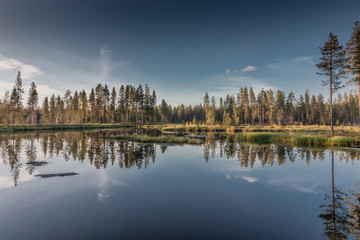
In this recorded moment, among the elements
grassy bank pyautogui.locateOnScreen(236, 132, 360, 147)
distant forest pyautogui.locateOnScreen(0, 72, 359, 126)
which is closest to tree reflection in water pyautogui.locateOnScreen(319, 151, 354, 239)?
grassy bank pyautogui.locateOnScreen(236, 132, 360, 147)

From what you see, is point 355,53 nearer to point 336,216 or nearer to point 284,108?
point 336,216

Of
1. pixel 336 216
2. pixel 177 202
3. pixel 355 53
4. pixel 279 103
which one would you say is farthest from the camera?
pixel 279 103

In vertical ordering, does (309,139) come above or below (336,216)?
above

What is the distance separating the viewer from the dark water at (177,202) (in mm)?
5766

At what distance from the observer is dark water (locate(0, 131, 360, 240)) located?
18.9 ft

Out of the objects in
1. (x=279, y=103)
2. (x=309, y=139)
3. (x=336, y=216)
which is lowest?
(x=336, y=216)

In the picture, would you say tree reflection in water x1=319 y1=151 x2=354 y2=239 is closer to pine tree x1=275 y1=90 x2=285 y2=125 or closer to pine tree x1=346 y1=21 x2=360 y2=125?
pine tree x1=346 y1=21 x2=360 y2=125

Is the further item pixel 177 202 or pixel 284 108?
pixel 284 108

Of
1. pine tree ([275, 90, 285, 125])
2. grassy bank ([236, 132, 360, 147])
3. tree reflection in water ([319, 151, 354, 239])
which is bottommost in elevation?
tree reflection in water ([319, 151, 354, 239])

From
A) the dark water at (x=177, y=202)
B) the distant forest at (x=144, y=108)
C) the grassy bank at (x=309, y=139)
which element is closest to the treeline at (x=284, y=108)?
the distant forest at (x=144, y=108)

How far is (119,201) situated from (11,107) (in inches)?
3201

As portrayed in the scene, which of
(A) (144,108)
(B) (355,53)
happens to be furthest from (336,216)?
(A) (144,108)

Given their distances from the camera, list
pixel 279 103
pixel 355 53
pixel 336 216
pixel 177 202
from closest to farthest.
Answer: pixel 336 216, pixel 177 202, pixel 355 53, pixel 279 103

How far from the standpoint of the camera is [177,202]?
788cm
